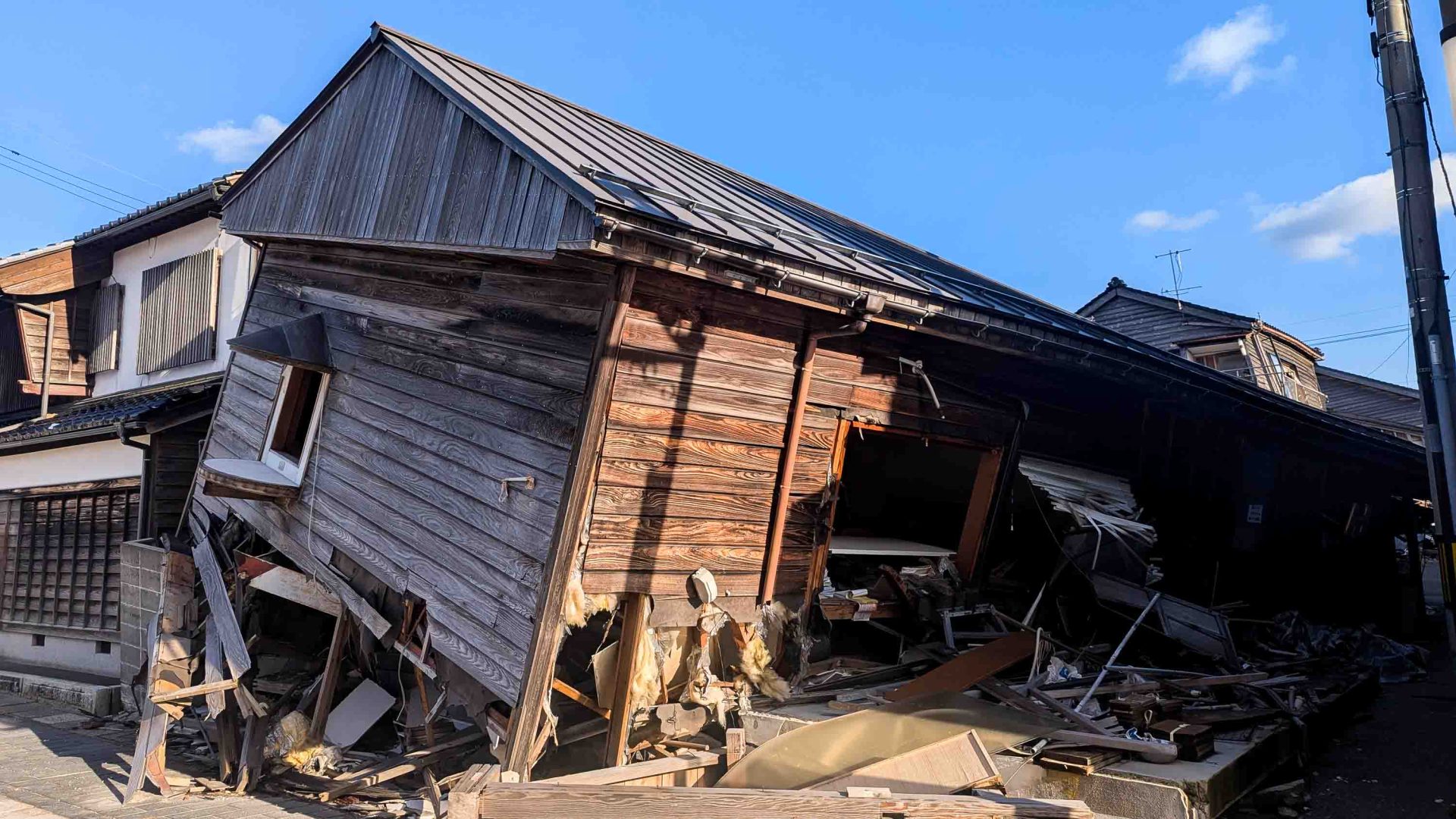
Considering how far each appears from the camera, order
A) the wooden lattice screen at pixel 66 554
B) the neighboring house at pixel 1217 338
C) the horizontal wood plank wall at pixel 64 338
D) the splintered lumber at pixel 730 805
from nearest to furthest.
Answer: the splintered lumber at pixel 730 805 → the wooden lattice screen at pixel 66 554 → the horizontal wood plank wall at pixel 64 338 → the neighboring house at pixel 1217 338

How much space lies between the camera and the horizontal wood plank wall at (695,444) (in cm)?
609

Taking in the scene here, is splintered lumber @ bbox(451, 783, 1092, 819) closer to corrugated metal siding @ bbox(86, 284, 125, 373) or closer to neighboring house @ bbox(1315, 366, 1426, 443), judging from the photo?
corrugated metal siding @ bbox(86, 284, 125, 373)

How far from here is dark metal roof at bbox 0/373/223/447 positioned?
11367mm

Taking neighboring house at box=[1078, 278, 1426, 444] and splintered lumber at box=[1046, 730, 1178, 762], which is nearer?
splintered lumber at box=[1046, 730, 1178, 762]

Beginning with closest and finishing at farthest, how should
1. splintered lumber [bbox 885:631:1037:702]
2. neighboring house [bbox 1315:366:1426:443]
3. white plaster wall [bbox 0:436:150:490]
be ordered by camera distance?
splintered lumber [bbox 885:631:1037:702]
white plaster wall [bbox 0:436:150:490]
neighboring house [bbox 1315:366:1426:443]

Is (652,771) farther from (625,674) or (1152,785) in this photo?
(1152,785)

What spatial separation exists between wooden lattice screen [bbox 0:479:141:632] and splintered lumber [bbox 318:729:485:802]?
6.73m

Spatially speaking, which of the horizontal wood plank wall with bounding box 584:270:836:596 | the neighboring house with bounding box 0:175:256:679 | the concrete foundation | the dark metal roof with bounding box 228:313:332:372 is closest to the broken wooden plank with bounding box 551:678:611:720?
the horizontal wood plank wall with bounding box 584:270:836:596

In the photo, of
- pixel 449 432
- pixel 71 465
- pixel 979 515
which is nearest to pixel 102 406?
pixel 71 465

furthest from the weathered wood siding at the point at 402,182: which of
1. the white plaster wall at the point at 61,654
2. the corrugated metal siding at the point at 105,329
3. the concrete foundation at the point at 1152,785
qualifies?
the corrugated metal siding at the point at 105,329

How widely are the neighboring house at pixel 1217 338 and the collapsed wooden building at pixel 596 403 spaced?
12.9 m

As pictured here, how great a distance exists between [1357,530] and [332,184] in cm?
1443

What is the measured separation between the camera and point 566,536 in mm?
5754

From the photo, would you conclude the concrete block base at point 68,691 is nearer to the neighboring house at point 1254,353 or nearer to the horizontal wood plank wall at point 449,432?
the horizontal wood plank wall at point 449,432
